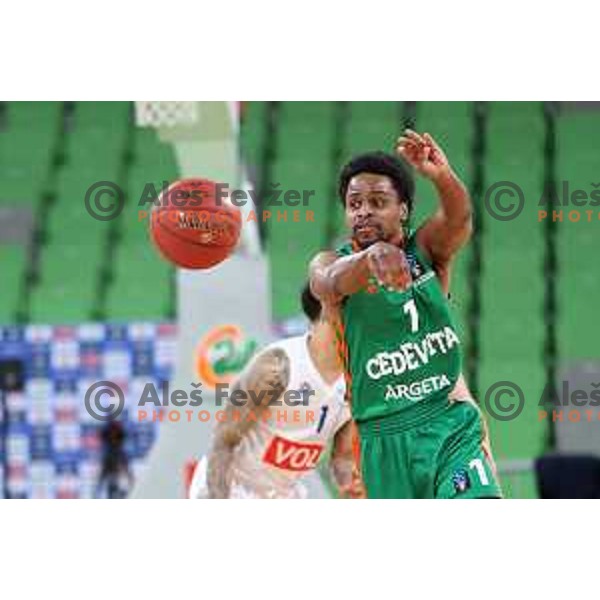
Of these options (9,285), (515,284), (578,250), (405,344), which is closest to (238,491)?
(405,344)

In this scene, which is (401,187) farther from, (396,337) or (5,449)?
Answer: (5,449)

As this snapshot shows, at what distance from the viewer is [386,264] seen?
5.18m

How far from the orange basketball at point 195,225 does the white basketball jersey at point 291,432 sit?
21.0 inches

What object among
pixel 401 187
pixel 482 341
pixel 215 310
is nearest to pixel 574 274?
pixel 482 341

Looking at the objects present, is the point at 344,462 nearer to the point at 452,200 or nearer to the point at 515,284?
the point at 452,200

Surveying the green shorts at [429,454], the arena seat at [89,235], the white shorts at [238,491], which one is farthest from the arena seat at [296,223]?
the green shorts at [429,454]

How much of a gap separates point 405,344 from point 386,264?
67 cm

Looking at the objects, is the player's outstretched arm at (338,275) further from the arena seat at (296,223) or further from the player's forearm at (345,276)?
the arena seat at (296,223)

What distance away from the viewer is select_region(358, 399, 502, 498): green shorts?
18.1 ft

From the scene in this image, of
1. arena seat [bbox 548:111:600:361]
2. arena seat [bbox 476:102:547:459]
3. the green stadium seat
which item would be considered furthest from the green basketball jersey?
the green stadium seat

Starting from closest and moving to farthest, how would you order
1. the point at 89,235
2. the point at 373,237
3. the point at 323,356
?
the point at 373,237
the point at 323,356
the point at 89,235

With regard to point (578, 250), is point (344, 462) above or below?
below

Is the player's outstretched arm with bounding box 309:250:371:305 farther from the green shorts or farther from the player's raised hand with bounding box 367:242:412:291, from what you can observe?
the green shorts
